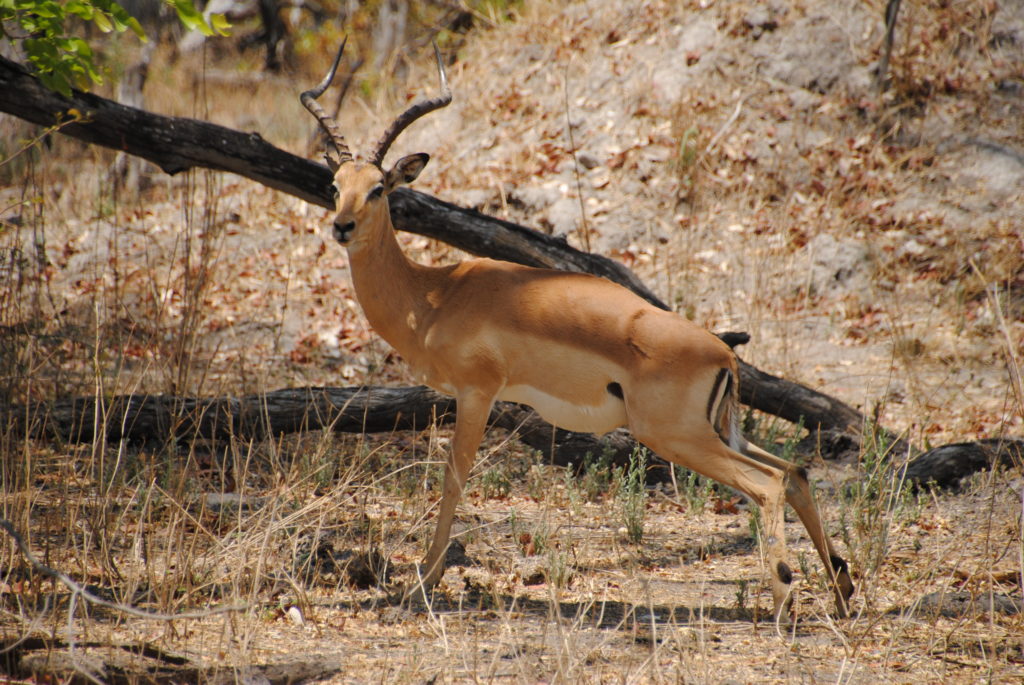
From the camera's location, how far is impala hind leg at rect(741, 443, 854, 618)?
484 cm

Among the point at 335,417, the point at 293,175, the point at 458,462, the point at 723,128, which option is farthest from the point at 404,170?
the point at 723,128

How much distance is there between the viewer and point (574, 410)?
5.25 meters

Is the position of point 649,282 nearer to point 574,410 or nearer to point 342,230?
point 574,410

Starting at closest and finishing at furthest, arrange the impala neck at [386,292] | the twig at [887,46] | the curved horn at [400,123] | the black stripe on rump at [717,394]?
1. the black stripe on rump at [717,394]
2. the curved horn at [400,123]
3. the impala neck at [386,292]
4. the twig at [887,46]

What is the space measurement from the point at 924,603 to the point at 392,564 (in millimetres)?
2871

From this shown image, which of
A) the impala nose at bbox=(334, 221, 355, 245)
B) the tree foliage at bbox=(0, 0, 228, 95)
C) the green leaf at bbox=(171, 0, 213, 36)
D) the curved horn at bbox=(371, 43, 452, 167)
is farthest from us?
the curved horn at bbox=(371, 43, 452, 167)

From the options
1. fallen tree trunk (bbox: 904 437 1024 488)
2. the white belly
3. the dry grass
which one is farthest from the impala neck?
fallen tree trunk (bbox: 904 437 1024 488)

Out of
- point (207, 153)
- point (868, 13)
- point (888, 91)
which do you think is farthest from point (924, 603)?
point (868, 13)

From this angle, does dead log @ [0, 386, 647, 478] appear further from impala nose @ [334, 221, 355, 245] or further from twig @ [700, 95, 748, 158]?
twig @ [700, 95, 748, 158]

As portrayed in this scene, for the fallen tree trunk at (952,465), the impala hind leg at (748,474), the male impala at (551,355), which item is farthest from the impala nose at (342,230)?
the fallen tree trunk at (952,465)

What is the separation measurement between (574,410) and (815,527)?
4.54 ft

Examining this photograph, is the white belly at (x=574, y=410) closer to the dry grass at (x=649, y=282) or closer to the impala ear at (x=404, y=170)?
the dry grass at (x=649, y=282)

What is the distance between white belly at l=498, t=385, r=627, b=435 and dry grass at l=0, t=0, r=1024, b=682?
450 mm

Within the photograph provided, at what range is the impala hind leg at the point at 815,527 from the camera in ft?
15.9
